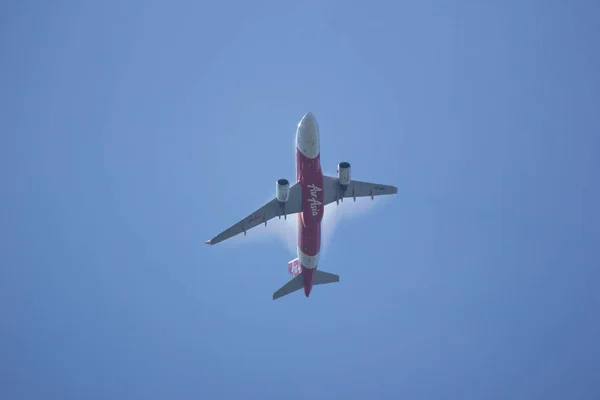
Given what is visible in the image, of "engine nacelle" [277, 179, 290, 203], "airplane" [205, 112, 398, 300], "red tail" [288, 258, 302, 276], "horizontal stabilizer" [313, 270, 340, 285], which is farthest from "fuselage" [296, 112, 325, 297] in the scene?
"horizontal stabilizer" [313, 270, 340, 285]

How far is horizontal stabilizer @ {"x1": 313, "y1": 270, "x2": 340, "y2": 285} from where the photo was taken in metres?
79.2

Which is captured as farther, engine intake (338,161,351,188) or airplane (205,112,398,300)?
engine intake (338,161,351,188)

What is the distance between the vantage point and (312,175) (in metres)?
67.0

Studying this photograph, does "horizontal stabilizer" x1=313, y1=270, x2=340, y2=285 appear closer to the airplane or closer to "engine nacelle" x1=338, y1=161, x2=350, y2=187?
the airplane

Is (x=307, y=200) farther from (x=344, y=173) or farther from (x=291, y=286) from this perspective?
(x=291, y=286)

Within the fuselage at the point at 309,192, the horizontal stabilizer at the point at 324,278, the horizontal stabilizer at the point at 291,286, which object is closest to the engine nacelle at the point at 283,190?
the fuselage at the point at 309,192

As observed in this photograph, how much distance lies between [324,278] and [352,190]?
1084cm

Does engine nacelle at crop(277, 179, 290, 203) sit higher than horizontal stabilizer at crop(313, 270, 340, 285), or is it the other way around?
engine nacelle at crop(277, 179, 290, 203)

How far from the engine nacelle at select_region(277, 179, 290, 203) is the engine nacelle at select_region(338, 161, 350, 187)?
227 inches

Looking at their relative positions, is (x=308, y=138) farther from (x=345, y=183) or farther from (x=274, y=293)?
(x=274, y=293)

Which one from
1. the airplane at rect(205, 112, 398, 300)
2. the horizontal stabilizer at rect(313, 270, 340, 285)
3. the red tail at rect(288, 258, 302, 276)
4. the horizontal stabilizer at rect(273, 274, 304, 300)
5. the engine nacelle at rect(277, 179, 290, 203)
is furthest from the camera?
the horizontal stabilizer at rect(313, 270, 340, 285)

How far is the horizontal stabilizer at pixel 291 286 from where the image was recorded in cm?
7712

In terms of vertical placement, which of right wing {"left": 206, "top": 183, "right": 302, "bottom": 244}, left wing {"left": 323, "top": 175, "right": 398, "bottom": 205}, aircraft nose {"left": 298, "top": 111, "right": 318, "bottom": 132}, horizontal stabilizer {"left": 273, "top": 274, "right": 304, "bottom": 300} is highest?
aircraft nose {"left": 298, "top": 111, "right": 318, "bottom": 132}

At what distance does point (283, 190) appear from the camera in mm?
68250
